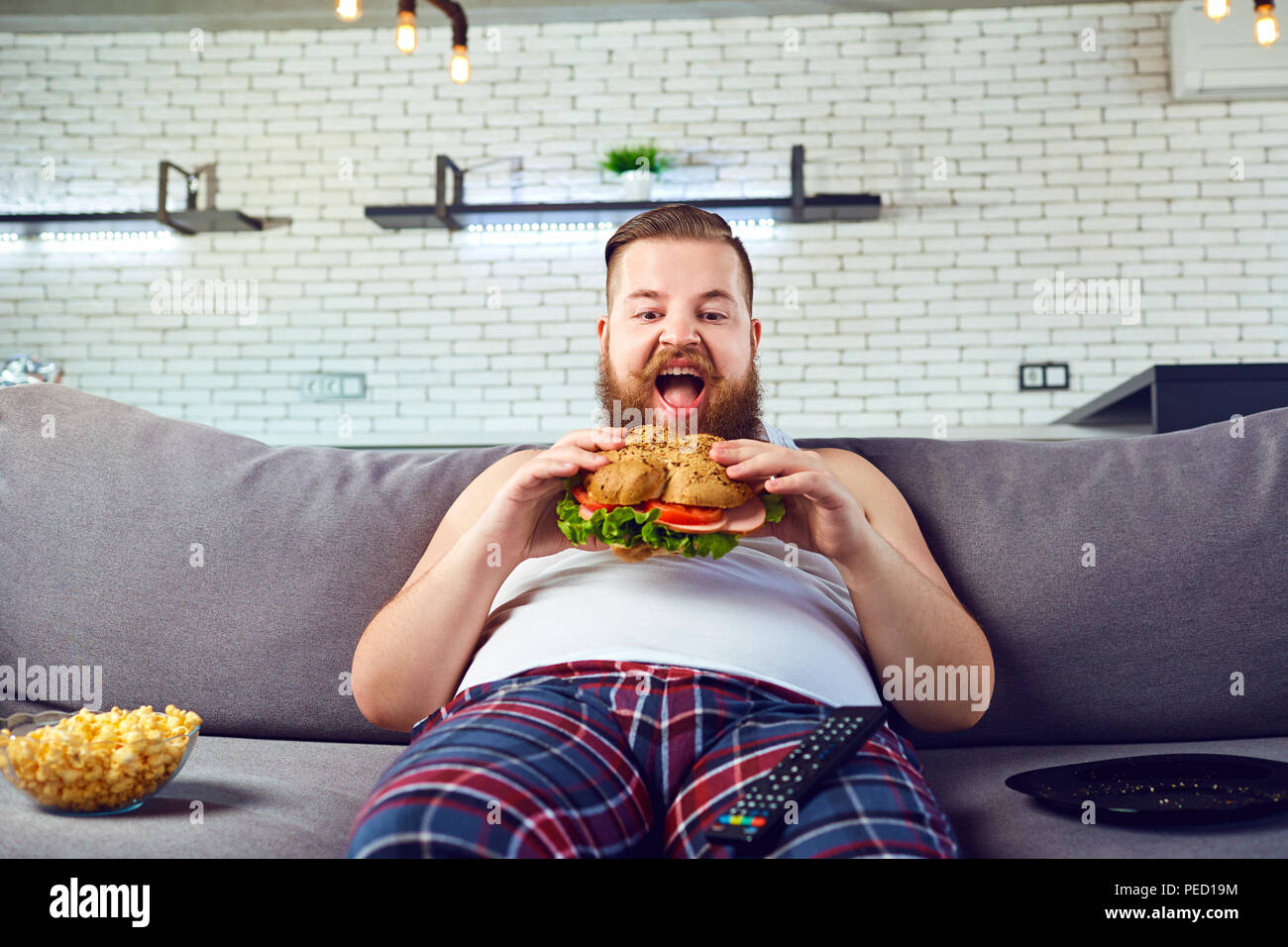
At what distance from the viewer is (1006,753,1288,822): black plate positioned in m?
1.13

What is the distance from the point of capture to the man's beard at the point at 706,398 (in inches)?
67.1

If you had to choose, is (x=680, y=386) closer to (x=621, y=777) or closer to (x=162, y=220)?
(x=621, y=777)

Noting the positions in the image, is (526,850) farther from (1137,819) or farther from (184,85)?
(184,85)

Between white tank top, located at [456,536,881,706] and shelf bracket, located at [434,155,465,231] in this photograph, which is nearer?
white tank top, located at [456,536,881,706]

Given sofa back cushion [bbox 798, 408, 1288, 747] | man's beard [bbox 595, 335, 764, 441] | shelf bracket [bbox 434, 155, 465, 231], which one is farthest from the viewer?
shelf bracket [bbox 434, 155, 465, 231]

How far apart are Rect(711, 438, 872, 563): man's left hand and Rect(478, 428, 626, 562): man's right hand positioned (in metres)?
0.17

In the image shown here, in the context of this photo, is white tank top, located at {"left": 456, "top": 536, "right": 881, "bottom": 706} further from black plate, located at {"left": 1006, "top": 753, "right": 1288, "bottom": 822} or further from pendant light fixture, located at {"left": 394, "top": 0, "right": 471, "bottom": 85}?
pendant light fixture, located at {"left": 394, "top": 0, "right": 471, "bottom": 85}

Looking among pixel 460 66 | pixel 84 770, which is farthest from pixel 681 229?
pixel 460 66

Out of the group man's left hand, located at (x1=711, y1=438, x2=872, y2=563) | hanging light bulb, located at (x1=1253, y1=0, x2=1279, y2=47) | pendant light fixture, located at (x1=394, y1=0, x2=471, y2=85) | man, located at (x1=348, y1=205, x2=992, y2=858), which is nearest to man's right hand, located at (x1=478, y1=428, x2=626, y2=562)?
man, located at (x1=348, y1=205, x2=992, y2=858)

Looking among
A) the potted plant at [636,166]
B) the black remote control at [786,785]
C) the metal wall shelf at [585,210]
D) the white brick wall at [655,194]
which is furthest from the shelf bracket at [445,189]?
the black remote control at [786,785]

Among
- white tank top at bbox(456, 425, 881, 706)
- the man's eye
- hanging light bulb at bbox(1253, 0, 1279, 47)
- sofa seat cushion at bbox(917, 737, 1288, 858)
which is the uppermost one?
hanging light bulb at bbox(1253, 0, 1279, 47)

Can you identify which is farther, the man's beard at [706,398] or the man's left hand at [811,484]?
the man's beard at [706,398]

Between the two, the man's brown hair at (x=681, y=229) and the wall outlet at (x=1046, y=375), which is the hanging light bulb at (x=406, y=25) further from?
the wall outlet at (x=1046, y=375)

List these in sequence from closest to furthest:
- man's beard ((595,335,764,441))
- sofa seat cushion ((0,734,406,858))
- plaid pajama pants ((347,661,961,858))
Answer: plaid pajama pants ((347,661,961,858)) → sofa seat cushion ((0,734,406,858)) → man's beard ((595,335,764,441))
